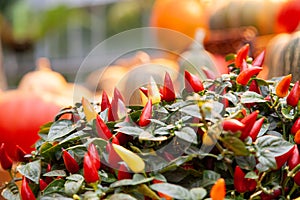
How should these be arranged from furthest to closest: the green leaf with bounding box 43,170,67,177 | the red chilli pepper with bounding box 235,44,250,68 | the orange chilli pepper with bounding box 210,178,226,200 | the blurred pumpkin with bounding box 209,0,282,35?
the blurred pumpkin with bounding box 209,0,282,35 < the red chilli pepper with bounding box 235,44,250,68 < the green leaf with bounding box 43,170,67,177 < the orange chilli pepper with bounding box 210,178,226,200

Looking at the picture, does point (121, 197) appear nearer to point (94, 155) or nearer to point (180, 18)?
point (94, 155)

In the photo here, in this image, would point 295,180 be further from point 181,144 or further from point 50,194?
point 50,194

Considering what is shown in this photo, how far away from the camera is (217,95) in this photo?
0.54 meters

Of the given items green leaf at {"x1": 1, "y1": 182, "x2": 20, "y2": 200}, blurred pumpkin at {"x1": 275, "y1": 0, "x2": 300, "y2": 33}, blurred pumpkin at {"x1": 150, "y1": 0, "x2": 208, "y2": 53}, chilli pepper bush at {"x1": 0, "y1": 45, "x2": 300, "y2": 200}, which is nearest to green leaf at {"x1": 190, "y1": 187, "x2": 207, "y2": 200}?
chilli pepper bush at {"x1": 0, "y1": 45, "x2": 300, "y2": 200}

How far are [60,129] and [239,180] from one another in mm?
213

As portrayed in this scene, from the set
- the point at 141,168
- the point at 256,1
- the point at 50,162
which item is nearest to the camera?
the point at 141,168

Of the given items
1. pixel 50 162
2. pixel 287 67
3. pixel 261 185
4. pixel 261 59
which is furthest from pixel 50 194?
pixel 287 67

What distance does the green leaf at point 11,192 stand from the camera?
55 centimetres

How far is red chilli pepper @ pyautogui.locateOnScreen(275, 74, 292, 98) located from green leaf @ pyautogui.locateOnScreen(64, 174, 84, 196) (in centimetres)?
22

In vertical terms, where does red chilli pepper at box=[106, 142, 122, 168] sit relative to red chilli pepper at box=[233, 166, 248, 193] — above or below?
above

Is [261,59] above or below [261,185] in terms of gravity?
above

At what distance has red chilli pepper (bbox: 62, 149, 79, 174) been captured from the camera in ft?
1.66

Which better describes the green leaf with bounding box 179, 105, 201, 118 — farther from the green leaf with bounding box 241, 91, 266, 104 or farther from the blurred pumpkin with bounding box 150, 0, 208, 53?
the blurred pumpkin with bounding box 150, 0, 208, 53

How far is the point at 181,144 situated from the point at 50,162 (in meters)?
0.16
